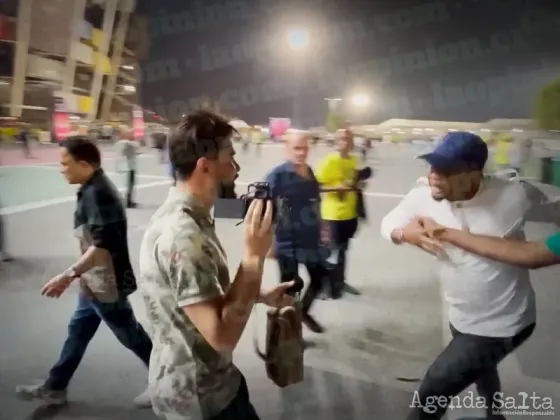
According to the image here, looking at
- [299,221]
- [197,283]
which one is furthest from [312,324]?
[197,283]

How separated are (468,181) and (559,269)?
32 centimetres

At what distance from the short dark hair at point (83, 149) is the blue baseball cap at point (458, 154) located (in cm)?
87

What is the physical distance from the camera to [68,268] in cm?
164

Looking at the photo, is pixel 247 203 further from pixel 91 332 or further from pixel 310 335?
pixel 91 332

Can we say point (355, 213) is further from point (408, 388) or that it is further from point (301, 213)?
point (408, 388)

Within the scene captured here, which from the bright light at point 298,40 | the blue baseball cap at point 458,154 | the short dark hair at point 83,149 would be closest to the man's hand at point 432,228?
the blue baseball cap at point 458,154

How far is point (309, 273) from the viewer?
1.58 metres

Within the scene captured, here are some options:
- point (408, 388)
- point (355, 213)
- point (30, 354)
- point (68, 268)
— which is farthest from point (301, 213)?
point (30, 354)

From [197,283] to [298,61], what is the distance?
2.86ft

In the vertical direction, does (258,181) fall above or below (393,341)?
above

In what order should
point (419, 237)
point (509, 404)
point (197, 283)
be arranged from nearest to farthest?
point (197, 283)
point (419, 237)
point (509, 404)

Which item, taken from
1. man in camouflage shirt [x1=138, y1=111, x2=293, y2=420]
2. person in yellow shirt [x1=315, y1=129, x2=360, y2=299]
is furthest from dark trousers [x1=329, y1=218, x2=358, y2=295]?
man in camouflage shirt [x1=138, y1=111, x2=293, y2=420]

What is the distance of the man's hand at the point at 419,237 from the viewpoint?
1.34m

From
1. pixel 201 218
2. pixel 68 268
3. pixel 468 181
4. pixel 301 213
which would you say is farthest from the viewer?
pixel 68 268
